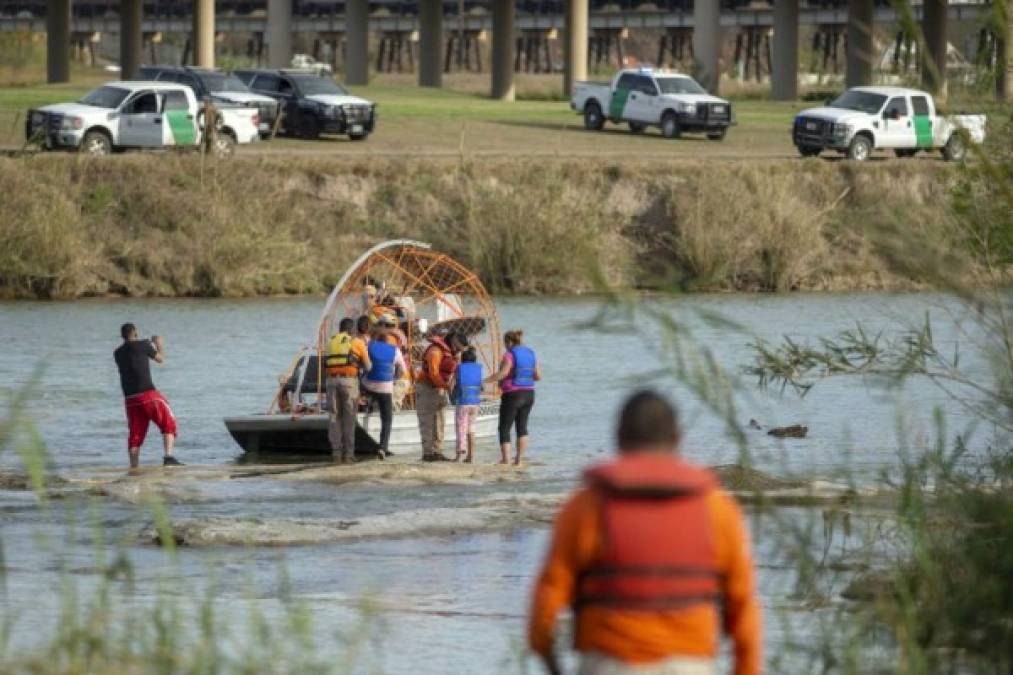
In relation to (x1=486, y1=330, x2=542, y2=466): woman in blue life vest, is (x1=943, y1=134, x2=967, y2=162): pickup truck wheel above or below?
above

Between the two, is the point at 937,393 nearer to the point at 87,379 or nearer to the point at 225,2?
the point at 87,379

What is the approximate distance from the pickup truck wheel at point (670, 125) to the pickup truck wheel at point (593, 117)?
2.54m

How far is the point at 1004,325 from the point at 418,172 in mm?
36471

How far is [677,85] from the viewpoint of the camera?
59125 millimetres

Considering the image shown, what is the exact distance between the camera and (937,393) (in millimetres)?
29047

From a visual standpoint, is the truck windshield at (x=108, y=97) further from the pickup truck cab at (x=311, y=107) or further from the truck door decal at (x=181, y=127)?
the pickup truck cab at (x=311, y=107)

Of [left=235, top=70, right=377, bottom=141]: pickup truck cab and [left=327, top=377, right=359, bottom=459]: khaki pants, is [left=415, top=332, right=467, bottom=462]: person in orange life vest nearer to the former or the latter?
[left=327, top=377, right=359, bottom=459]: khaki pants

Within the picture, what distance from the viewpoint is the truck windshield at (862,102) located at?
51.5 metres

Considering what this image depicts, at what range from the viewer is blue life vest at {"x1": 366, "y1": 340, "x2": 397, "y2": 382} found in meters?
22.9

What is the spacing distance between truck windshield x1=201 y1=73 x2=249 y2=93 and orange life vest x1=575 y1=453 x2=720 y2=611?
45.3 metres

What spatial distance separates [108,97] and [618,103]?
664 inches

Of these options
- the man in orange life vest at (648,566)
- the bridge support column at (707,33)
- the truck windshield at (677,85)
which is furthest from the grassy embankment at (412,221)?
the man in orange life vest at (648,566)

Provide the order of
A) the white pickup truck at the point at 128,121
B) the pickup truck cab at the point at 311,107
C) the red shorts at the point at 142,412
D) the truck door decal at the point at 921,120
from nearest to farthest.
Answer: the red shorts at the point at 142,412 → the white pickup truck at the point at 128,121 → the truck door decal at the point at 921,120 → the pickup truck cab at the point at 311,107

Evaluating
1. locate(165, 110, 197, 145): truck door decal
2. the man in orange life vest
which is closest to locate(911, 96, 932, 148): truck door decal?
locate(165, 110, 197, 145): truck door decal
